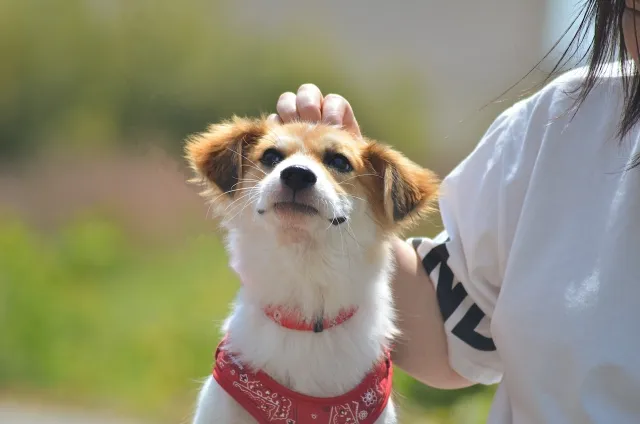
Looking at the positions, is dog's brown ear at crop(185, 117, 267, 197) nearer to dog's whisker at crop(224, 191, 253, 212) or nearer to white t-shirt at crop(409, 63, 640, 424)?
dog's whisker at crop(224, 191, 253, 212)

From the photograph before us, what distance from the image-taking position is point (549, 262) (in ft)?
4.72

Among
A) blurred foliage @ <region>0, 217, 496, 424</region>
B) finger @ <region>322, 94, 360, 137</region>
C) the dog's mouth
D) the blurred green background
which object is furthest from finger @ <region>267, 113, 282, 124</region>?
the blurred green background

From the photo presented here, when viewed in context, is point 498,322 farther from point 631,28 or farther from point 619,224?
point 631,28

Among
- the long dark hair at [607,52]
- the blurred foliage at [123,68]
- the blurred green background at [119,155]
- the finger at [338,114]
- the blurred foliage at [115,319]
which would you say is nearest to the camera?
the long dark hair at [607,52]

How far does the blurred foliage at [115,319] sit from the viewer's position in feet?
13.5

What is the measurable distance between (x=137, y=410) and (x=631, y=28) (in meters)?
3.55

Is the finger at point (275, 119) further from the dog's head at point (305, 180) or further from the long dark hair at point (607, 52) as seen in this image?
the long dark hair at point (607, 52)

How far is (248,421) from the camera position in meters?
1.54

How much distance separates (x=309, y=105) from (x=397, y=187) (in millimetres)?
299

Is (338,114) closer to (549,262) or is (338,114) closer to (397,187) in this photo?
(397,187)

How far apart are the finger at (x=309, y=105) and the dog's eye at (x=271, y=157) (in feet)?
0.47

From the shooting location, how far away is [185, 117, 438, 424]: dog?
5.12ft

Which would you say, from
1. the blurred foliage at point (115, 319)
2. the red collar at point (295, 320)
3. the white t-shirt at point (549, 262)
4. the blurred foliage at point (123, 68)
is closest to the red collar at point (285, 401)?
the red collar at point (295, 320)


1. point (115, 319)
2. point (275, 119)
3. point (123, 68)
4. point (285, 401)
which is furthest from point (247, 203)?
point (123, 68)
